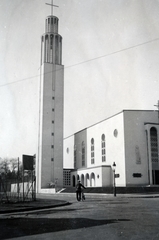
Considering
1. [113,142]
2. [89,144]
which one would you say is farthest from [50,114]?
[113,142]

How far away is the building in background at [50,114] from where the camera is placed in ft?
184

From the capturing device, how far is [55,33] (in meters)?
60.1

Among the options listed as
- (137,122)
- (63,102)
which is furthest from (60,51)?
(137,122)

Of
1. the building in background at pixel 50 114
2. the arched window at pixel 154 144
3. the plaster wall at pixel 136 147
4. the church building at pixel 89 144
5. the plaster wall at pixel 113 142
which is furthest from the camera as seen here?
the building in background at pixel 50 114

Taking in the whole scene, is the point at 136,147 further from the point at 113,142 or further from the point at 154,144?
the point at 113,142

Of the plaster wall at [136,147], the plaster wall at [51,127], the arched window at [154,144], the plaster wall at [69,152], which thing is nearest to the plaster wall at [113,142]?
the plaster wall at [136,147]

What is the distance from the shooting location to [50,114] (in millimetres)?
57156

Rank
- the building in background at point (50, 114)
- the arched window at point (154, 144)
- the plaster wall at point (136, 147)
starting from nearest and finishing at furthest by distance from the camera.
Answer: the plaster wall at point (136, 147) → the arched window at point (154, 144) → the building in background at point (50, 114)

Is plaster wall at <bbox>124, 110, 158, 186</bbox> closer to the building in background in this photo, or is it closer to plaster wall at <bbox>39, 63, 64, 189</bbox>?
the building in background

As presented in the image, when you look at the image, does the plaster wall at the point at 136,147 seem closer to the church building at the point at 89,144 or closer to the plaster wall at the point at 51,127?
the church building at the point at 89,144

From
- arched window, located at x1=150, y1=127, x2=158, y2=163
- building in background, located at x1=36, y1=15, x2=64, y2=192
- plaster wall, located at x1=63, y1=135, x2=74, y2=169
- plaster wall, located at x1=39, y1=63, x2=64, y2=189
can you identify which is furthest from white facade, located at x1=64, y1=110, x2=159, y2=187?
plaster wall, located at x1=63, y1=135, x2=74, y2=169

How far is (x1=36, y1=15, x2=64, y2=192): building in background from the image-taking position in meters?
56.1

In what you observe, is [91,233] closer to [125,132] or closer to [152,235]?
[152,235]

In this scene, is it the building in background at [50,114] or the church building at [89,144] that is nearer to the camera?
the church building at [89,144]
